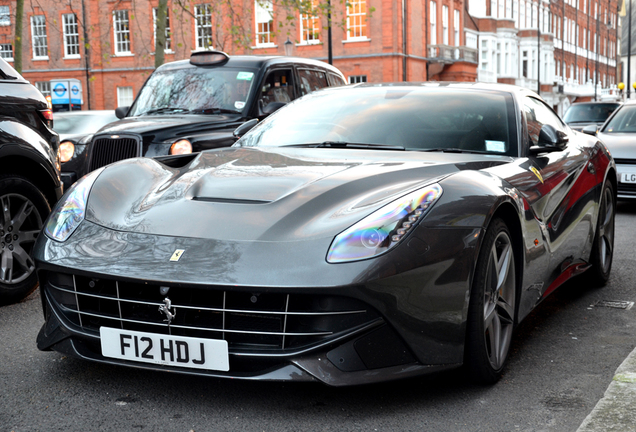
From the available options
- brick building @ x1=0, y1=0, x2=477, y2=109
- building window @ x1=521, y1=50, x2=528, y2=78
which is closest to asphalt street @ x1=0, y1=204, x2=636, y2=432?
brick building @ x1=0, y1=0, x2=477, y2=109

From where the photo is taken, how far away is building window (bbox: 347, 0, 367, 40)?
130 feet

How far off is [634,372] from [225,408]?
66.2 inches

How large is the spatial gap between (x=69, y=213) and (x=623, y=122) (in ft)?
32.2

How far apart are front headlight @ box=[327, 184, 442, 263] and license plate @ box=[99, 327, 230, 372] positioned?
0.54 metres

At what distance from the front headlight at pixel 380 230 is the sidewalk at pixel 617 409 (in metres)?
0.92

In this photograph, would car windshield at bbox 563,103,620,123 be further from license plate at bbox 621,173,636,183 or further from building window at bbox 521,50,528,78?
building window at bbox 521,50,528,78

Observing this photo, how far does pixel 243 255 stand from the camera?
2.85 meters

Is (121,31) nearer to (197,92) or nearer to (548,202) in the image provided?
(197,92)

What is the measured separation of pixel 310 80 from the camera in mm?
9281

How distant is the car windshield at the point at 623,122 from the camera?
36.8 ft

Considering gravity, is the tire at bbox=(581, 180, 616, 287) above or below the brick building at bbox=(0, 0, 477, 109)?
below

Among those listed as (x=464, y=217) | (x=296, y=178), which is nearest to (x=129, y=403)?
(x=296, y=178)

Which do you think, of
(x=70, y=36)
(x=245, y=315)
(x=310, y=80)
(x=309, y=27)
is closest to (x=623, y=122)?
(x=310, y=80)

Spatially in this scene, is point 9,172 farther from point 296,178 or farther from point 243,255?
point 243,255
